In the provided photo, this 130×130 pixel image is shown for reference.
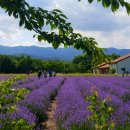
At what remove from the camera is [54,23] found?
3281mm

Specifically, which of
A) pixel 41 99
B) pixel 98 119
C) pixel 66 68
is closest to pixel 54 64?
pixel 66 68

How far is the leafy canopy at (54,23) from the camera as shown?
3106mm

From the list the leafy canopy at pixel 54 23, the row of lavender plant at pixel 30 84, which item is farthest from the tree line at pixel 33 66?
the leafy canopy at pixel 54 23

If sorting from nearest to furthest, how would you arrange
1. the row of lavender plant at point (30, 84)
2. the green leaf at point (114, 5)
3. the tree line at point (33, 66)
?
1. the green leaf at point (114, 5)
2. the row of lavender plant at point (30, 84)
3. the tree line at point (33, 66)

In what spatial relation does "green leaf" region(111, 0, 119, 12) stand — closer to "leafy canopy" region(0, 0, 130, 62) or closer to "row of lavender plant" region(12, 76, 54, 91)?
"leafy canopy" region(0, 0, 130, 62)

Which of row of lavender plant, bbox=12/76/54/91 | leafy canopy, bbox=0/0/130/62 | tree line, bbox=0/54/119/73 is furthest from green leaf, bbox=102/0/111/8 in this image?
tree line, bbox=0/54/119/73

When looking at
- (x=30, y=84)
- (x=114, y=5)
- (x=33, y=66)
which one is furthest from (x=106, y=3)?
(x=33, y=66)

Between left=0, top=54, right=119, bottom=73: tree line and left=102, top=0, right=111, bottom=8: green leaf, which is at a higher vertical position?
left=0, top=54, right=119, bottom=73: tree line

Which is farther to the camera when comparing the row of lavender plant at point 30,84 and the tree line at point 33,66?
the tree line at point 33,66

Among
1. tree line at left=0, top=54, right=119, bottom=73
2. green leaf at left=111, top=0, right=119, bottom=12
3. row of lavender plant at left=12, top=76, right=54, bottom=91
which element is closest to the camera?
green leaf at left=111, top=0, right=119, bottom=12

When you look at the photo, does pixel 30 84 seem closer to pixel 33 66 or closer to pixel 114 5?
pixel 114 5

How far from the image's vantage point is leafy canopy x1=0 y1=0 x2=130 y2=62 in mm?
3106

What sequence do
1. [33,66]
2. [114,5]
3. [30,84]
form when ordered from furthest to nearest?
[33,66]
[30,84]
[114,5]

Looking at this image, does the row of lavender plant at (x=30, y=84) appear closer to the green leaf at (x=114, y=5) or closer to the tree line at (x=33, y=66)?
the green leaf at (x=114, y=5)
